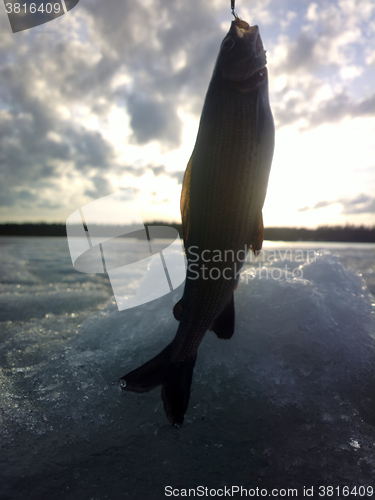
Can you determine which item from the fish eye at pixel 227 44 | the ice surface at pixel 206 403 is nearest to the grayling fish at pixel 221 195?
the fish eye at pixel 227 44

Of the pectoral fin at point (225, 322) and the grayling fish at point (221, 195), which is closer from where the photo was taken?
the grayling fish at point (221, 195)

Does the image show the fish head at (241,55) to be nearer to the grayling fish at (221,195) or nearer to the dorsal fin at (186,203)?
the grayling fish at (221,195)

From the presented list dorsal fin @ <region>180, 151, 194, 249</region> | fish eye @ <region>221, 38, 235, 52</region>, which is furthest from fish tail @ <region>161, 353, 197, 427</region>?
fish eye @ <region>221, 38, 235, 52</region>

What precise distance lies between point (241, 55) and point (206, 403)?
2495mm

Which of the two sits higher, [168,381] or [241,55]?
[241,55]

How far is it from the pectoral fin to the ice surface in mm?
701

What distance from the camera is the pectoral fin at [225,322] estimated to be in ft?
5.68

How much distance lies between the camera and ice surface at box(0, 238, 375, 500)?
4.97ft

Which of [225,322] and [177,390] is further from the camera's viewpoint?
[225,322]

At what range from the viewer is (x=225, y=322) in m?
1.75

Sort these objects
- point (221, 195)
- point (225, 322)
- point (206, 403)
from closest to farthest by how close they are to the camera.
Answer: point (221, 195), point (225, 322), point (206, 403)

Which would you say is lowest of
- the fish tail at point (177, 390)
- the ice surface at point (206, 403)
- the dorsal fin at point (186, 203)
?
the ice surface at point (206, 403)

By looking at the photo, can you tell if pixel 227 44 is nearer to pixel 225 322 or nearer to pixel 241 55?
pixel 241 55

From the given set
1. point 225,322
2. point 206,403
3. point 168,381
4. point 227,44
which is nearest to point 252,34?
point 227,44
